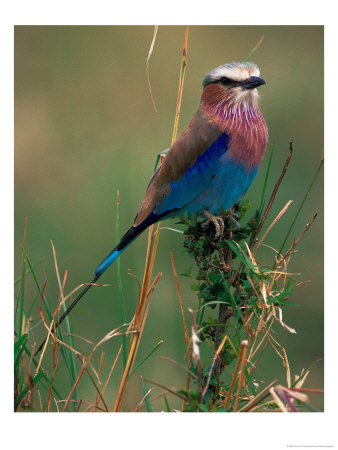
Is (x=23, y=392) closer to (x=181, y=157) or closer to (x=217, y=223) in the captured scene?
(x=217, y=223)

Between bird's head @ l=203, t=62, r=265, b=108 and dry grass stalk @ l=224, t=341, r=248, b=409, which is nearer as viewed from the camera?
dry grass stalk @ l=224, t=341, r=248, b=409

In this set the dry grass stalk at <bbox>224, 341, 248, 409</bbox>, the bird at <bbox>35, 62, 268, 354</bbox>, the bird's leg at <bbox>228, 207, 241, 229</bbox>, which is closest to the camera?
the dry grass stalk at <bbox>224, 341, 248, 409</bbox>

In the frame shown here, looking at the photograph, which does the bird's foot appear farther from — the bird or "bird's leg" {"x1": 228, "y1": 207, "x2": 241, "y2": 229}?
the bird

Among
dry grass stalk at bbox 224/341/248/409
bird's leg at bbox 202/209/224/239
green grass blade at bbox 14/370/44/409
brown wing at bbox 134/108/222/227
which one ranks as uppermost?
brown wing at bbox 134/108/222/227

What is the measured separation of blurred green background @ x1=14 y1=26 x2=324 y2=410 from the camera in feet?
7.58

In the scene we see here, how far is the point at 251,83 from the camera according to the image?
7.22 ft

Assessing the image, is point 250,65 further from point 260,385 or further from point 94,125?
point 260,385

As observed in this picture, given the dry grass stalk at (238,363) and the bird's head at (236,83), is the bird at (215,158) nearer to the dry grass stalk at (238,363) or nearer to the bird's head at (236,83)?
the bird's head at (236,83)

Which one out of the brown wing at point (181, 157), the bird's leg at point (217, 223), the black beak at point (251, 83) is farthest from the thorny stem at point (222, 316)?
the black beak at point (251, 83)

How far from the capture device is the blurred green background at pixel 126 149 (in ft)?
7.58

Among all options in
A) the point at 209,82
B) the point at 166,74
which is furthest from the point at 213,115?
the point at 166,74

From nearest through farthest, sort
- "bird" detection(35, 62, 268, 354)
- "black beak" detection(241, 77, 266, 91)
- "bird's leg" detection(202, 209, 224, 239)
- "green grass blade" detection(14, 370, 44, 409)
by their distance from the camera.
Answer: "green grass blade" detection(14, 370, 44, 409) < "bird's leg" detection(202, 209, 224, 239) < "black beak" detection(241, 77, 266, 91) < "bird" detection(35, 62, 268, 354)

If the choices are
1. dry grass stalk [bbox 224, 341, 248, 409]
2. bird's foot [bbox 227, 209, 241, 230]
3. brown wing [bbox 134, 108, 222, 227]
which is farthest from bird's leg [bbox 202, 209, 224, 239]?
dry grass stalk [bbox 224, 341, 248, 409]

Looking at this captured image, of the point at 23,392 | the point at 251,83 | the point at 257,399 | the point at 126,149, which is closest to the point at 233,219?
the point at 251,83
